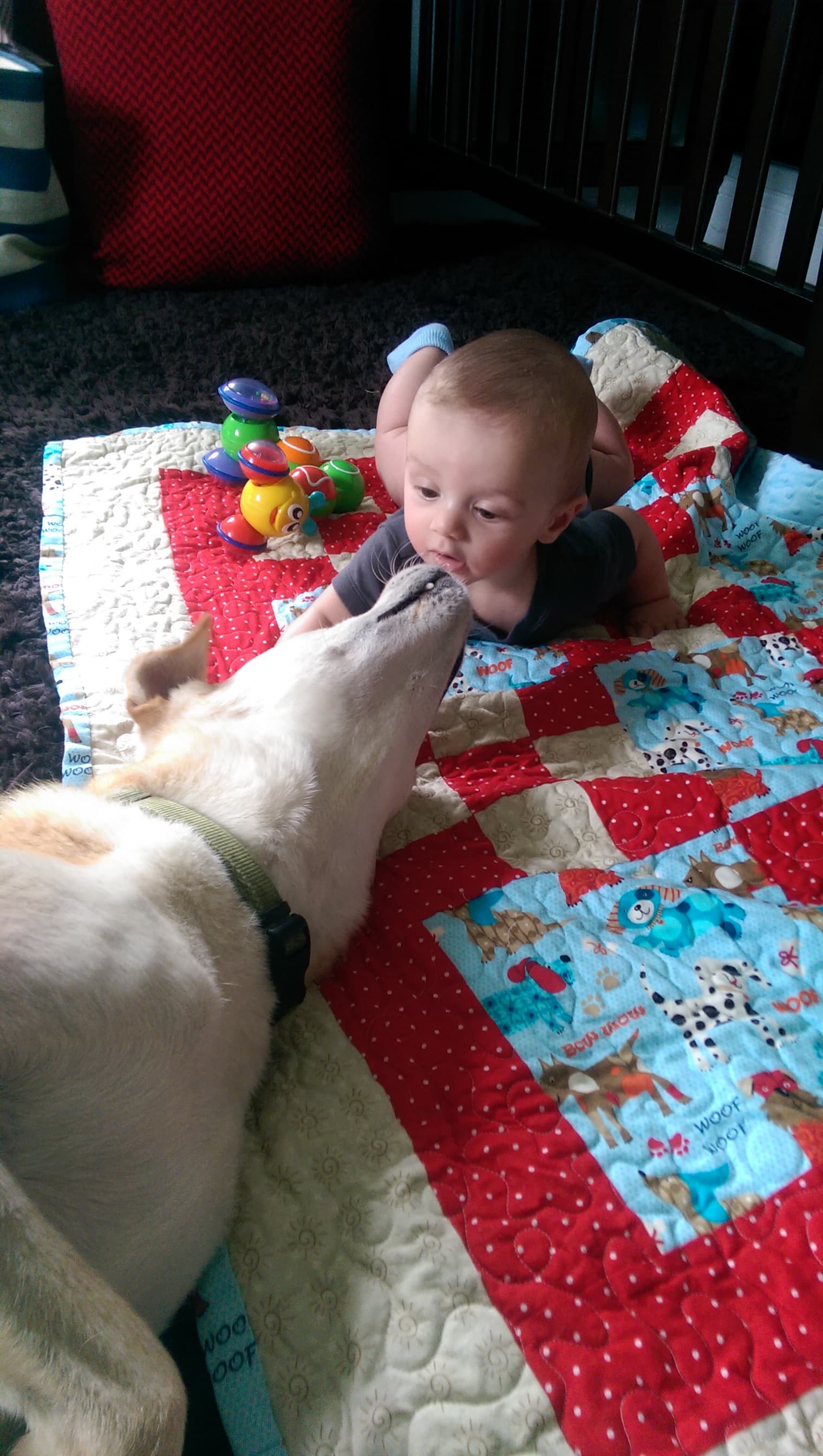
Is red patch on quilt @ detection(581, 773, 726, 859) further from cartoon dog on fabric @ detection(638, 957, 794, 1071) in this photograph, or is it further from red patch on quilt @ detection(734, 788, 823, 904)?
cartoon dog on fabric @ detection(638, 957, 794, 1071)

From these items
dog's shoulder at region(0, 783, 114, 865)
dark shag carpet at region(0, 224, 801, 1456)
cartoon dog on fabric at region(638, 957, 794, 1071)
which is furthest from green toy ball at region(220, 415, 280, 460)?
cartoon dog on fabric at region(638, 957, 794, 1071)

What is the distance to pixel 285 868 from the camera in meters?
0.94

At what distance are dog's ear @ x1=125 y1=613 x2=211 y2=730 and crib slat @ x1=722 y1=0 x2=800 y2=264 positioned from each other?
158 cm

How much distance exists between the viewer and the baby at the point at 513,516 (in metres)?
1.34

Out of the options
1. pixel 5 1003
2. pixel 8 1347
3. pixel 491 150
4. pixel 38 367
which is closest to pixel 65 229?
pixel 38 367

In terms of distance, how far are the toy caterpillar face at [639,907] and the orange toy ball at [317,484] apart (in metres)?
1.00

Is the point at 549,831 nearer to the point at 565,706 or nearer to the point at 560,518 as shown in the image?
the point at 565,706

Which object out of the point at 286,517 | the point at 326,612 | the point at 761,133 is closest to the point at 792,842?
the point at 326,612

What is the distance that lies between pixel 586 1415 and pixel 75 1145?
1.44 ft

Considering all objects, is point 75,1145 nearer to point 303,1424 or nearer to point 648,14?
point 303,1424

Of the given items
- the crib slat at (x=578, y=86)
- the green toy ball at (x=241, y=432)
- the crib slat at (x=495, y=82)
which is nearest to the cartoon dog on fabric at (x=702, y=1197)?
the green toy ball at (x=241, y=432)

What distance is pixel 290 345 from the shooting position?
240 centimetres

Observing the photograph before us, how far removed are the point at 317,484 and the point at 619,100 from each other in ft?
4.28

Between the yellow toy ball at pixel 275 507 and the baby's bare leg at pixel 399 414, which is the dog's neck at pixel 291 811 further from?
the baby's bare leg at pixel 399 414
